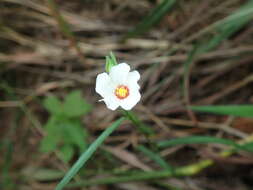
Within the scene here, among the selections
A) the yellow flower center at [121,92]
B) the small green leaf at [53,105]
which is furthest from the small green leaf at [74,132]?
the yellow flower center at [121,92]

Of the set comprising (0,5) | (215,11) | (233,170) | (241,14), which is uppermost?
(0,5)

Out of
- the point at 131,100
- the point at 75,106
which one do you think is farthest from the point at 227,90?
the point at 131,100

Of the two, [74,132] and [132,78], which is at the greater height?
[74,132]

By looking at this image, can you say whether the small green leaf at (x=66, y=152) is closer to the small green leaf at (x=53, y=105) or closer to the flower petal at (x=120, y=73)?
the small green leaf at (x=53, y=105)

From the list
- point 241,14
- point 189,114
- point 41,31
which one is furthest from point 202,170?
point 41,31

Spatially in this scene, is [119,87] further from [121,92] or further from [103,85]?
[103,85]

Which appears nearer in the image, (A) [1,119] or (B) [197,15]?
(B) [197,15]

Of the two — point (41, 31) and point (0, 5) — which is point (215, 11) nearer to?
point (41, 31)

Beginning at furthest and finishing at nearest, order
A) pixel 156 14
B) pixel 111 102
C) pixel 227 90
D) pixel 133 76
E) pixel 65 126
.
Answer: pixel 227 90 → pixel 65 126 → pixel 156 14 → pixel 133 76 → pixel 111 102
